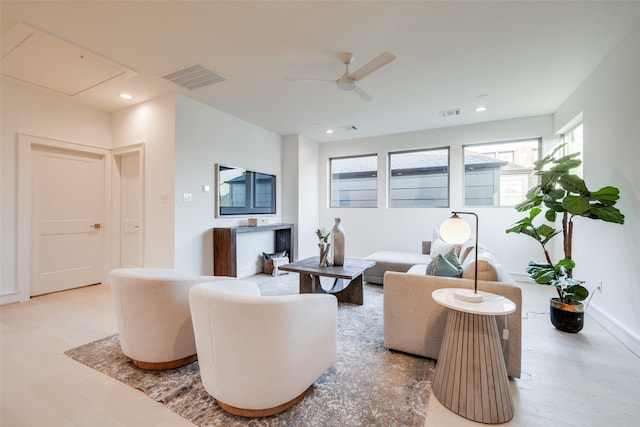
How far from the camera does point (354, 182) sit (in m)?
6.18

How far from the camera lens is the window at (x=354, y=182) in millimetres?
5977

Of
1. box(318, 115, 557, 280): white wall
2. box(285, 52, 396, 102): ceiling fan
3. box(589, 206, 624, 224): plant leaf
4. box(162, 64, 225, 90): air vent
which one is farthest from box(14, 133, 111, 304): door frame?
box(589, 206, 624, 224): plant leaf

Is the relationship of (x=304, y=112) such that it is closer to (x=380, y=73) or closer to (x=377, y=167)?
(x=380, y=73)

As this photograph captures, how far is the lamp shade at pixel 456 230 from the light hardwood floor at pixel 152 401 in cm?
98

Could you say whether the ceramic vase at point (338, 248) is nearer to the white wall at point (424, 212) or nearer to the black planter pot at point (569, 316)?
the black planter pot at point (569, 316)

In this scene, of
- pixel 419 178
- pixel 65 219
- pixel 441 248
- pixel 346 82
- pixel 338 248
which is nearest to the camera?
pixel 346 82

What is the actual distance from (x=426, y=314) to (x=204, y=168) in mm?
3497

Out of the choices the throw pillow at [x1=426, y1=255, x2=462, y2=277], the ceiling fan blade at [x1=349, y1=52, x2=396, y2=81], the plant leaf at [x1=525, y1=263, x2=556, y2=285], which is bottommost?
the plant leaf at [x1=525, y1=263, x2=556, y2=285]

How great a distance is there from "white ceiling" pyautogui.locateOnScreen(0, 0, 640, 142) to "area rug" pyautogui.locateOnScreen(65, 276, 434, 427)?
2695 millimetres

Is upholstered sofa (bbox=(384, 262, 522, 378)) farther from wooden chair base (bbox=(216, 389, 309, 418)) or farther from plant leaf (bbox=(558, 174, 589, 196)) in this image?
plant leaf (bbox=(558, 174, 589, 196))

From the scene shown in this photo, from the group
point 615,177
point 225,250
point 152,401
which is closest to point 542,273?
point 615,177

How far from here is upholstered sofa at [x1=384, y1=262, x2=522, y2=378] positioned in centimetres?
188

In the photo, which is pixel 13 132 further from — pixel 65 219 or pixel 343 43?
pixel 343 43

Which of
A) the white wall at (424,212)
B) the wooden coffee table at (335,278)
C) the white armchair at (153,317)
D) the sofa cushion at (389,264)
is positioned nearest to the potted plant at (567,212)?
the sofa cushion at (389,264)
